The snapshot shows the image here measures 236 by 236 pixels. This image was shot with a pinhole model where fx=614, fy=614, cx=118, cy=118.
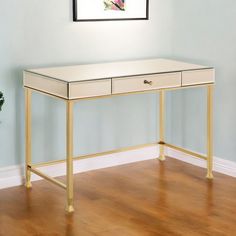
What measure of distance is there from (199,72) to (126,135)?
94cm

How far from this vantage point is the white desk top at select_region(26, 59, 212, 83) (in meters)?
4.05

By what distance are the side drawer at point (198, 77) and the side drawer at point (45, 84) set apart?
0.97m

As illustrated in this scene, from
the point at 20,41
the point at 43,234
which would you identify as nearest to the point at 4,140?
the point at 20,41

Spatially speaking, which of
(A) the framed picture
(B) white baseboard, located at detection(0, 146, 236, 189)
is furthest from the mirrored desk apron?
(A) the framed picture

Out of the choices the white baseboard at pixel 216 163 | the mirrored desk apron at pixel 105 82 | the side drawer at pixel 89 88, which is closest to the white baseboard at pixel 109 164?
the white baseboard at pixel 216 163

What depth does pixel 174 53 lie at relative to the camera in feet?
17.0

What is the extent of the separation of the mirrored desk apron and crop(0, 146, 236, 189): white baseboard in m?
0.10

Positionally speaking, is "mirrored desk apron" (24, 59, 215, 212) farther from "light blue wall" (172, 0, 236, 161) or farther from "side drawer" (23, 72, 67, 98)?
"light blue wall" (172, 0, 236, 161)

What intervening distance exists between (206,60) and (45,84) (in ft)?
4.70

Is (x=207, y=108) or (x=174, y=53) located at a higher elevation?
(x=174, y=53)

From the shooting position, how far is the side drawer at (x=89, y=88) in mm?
3863

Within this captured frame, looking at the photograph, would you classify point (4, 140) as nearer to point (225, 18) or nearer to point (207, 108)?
point (207, 108)

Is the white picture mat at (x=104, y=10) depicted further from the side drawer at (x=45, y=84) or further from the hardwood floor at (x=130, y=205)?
the hardwood floor at (x=130, y=205)

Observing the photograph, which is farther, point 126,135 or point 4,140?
point 126,135
